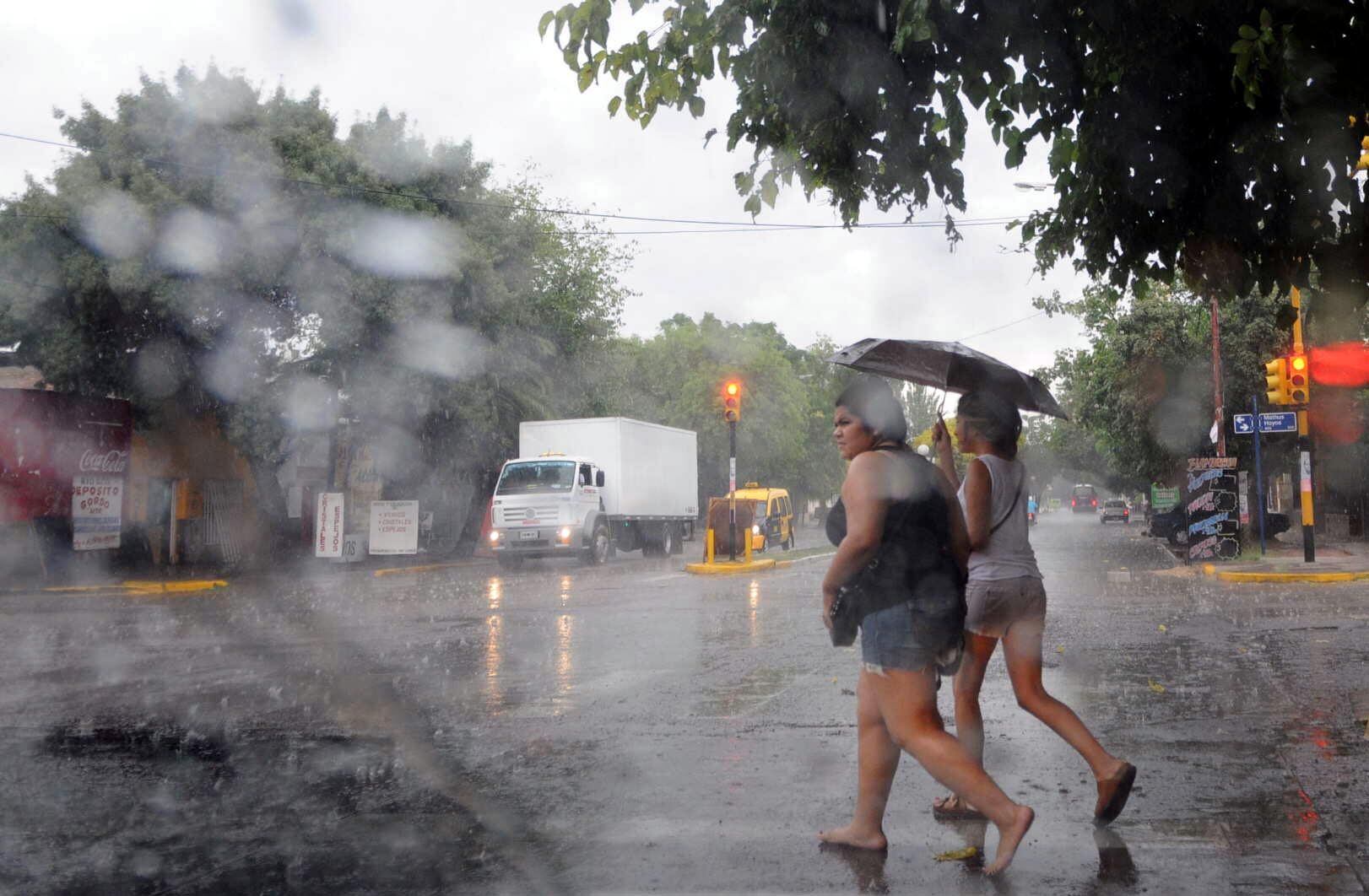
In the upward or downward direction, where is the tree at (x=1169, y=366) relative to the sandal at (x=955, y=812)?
upward

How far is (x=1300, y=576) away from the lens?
1789 cm

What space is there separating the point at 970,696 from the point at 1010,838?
0.96 metres

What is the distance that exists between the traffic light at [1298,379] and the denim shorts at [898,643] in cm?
1677

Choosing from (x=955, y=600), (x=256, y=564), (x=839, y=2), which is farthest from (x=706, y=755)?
(x=256, y=564)

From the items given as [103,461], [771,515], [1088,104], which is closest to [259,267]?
[103,461]

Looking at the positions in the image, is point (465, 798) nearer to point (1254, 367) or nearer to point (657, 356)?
point (1254, 367)

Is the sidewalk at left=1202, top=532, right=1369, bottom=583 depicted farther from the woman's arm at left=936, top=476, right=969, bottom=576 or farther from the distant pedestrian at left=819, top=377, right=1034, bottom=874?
the distant pedestrian at left=819, top=377, right=1034, bottom=874

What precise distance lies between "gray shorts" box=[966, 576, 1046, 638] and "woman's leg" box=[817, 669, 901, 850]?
0.71 metres

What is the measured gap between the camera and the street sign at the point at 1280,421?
2019 cm

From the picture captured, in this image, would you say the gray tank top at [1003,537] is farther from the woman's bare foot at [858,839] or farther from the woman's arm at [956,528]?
the woman's bare foot at [858,839]

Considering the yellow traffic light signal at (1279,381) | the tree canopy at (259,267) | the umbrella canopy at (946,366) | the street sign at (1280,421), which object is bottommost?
the umbrella canopy at (946,366)

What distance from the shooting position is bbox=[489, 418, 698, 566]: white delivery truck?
2514 centimetres

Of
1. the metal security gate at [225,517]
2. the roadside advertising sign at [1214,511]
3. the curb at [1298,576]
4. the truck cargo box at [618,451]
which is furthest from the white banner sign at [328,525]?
the curb at [1298,576]

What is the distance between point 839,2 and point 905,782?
3.58m
